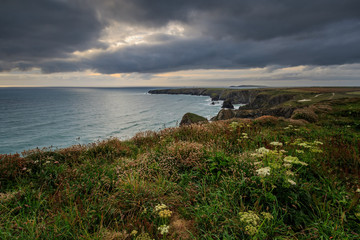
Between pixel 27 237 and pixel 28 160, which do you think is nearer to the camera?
pixel 27 237

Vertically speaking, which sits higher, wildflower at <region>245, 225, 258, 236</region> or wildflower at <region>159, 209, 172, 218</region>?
wildflower at <region>159, 209, 172, 218</region>

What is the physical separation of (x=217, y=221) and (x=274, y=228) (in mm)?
944

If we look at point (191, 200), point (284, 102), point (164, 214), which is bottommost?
point (191, 200)

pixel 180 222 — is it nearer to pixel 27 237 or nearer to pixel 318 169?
pixel 27 237

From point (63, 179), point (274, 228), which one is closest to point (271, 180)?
point (274, 228)

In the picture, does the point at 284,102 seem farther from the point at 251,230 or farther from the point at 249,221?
the point at 251,230

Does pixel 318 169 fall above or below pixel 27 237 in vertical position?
above

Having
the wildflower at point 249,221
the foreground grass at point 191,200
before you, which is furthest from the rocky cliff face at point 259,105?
the wildflower at point 249,221

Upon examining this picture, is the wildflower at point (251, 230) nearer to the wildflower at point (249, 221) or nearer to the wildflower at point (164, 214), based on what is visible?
the wildflower at point (249, 221)

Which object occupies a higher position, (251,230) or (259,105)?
(251,230)

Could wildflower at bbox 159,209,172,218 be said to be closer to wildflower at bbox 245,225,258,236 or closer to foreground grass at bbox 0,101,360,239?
foreground grass at bbox 0,101,360,239

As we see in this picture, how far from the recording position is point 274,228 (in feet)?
8.89

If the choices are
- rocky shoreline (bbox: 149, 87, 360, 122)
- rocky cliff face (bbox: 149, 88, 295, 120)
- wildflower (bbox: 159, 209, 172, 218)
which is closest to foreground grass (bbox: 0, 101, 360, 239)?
wildflower (bbox: 159, 209, 172, 218)

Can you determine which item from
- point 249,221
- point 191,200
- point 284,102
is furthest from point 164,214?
point 284,102
